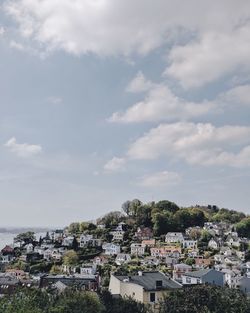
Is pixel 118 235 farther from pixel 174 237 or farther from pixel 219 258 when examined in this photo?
pixel 219 258

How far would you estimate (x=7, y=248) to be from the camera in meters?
126

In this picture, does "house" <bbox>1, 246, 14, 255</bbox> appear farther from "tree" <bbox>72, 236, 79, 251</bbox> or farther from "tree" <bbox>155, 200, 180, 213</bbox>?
"tree" <bbox>155, 200, 180, 213</bbox>

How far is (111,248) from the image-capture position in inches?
4737

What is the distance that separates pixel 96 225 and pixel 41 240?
743 inches

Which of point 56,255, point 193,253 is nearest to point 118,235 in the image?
point 56,255

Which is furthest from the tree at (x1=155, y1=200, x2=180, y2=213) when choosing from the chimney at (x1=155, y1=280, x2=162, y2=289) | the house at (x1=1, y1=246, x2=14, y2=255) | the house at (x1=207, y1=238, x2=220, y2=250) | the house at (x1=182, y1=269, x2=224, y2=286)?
the chimney at (x1=155, y1=280, x2=162, y2=289)

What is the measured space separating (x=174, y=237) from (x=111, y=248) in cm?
1839

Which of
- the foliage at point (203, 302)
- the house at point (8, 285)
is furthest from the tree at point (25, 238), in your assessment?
the foliage at point (203, 302)

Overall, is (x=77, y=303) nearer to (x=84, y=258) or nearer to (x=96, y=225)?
(x=84, y=258)

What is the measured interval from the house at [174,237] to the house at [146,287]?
82.0 m

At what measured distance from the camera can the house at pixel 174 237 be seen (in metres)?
126

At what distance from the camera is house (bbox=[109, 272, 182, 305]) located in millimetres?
41906

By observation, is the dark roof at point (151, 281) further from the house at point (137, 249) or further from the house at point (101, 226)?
the house at point (101, 226)

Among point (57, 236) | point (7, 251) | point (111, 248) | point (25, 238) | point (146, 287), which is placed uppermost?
point (57, 236)
